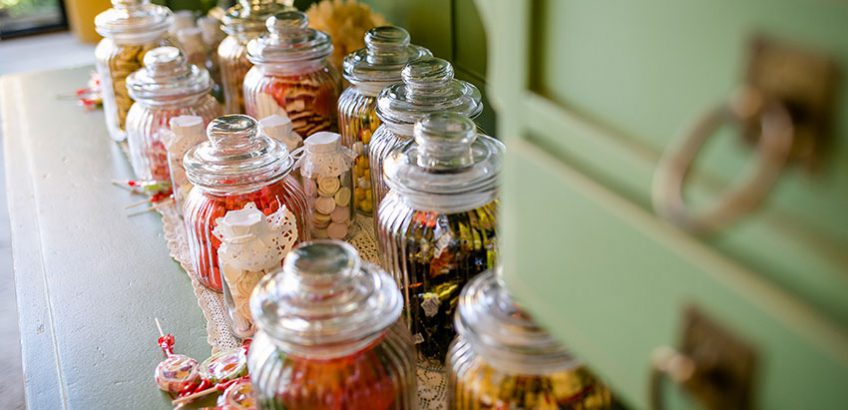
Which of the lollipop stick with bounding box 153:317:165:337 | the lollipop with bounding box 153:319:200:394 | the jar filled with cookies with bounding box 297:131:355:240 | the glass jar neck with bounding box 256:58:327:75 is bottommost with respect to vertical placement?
the lollipop stick with bounding box 153:317:165:337

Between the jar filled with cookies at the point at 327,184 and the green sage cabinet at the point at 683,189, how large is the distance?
54 centimetres

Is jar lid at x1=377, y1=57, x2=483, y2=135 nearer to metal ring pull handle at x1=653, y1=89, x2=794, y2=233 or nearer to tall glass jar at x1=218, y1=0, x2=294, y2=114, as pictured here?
tall glass jar at x1=218, y1=0, x2=294, y2=114

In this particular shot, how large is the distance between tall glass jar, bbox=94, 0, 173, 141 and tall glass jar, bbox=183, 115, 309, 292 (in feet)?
1.62

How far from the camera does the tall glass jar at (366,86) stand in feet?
3.60

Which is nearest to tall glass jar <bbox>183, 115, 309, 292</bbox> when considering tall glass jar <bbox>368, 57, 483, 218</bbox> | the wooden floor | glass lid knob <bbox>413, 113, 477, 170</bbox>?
tall glass jar <bbox>368, 57, 483, 218</bbox>

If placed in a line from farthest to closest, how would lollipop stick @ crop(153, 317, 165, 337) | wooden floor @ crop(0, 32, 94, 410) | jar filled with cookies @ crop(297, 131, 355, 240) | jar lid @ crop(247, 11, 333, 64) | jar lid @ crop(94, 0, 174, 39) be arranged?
1. wooden floor @ crop(0, 32, 94, 410)
2. jar lid @ crop(94, 0, 174, 39)
3. jar lid @ crop(247, 11, 333, 64)
4. jar filled with cookies @ crop(297, 131, 355, 240)
5. lollipop stick @ crop(153, 317, 165, 337)

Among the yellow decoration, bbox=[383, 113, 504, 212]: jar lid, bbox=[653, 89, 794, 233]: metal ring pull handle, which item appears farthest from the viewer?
the yellow decoration

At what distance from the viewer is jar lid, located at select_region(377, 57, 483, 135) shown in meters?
0.97

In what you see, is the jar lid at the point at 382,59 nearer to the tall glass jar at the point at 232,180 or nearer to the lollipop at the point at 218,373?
the tall glass jar at the point at 232,180

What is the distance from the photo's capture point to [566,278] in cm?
51

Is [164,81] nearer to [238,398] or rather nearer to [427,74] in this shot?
[427,74]

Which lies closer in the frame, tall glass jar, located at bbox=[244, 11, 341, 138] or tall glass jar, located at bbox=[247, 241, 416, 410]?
tall glass jar, located at bbox=[247, 241, 416, 410]

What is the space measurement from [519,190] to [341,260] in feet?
0.68

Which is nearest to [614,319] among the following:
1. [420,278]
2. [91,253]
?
[420,278]
